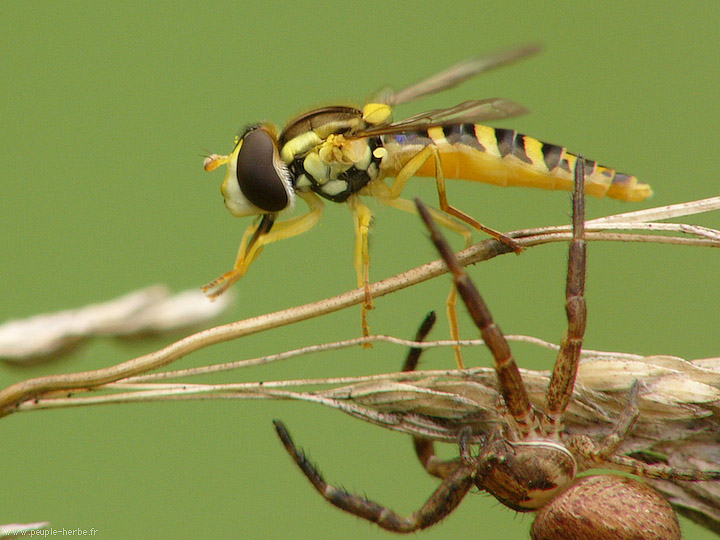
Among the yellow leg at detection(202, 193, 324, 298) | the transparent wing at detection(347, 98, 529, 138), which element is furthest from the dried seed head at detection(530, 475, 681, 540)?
the yellow leg at detection(202, 193, 324, 298)

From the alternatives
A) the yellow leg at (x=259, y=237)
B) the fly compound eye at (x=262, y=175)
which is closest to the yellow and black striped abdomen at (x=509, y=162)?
the yellow leg at (x=259, y=237)

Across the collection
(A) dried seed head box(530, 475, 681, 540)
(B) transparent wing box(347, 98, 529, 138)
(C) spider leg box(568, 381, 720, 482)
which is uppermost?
(B) transparent wing box(347, 98, 529, 138)

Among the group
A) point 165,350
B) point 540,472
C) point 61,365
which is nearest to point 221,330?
point 165,350

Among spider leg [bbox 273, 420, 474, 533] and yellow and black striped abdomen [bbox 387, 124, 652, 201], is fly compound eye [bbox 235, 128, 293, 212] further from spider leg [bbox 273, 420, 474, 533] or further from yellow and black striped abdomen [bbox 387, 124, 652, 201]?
spider leg [bbox 273, 420, 474, 533]

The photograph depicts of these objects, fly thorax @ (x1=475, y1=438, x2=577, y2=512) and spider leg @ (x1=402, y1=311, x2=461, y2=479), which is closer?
fly thorax @ (x1=475, y1=438, x2=577, y2=512)

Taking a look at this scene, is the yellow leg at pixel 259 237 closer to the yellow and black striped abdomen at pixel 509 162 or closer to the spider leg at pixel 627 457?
the yellow and black striped abdomen at pixel 509 162

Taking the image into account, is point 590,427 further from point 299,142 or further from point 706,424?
point 299,142
